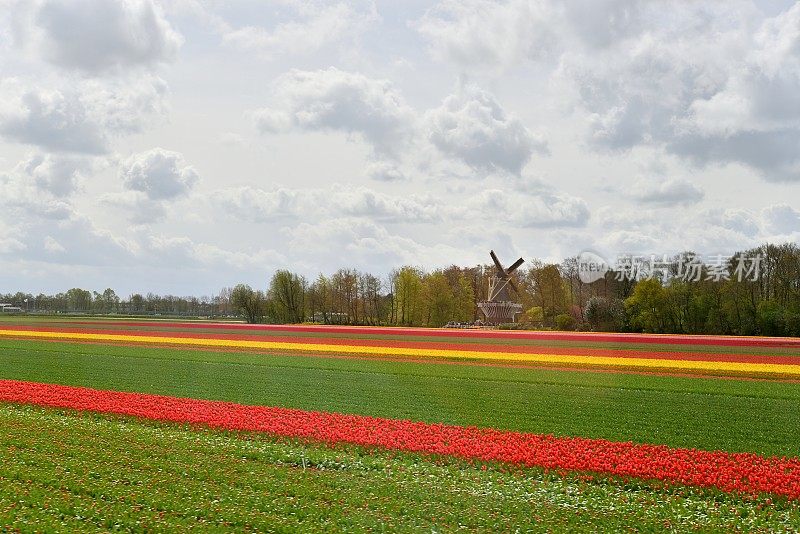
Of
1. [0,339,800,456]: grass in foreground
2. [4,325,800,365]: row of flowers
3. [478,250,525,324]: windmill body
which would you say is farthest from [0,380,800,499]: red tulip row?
[478,250,525,324]: windmill body

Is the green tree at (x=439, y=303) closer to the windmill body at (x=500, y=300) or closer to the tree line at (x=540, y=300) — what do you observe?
the tree line at (x=540, y=300)

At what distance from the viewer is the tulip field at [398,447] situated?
11.3m

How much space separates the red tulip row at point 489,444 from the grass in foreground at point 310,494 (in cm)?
56

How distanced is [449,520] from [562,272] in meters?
85.6

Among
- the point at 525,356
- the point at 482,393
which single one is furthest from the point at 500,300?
the point at 482,393

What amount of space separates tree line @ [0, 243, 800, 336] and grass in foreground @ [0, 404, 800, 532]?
59197mm

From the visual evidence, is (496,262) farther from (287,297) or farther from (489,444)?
(489,444)

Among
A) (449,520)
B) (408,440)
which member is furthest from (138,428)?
(449,520)

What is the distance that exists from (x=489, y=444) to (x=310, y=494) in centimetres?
531

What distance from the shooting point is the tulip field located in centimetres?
1129

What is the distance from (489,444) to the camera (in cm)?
1619

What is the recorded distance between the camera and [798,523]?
37.1 ft

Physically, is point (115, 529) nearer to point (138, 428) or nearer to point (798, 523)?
point (138, 428)

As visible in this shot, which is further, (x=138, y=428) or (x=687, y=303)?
(x=687, y=303)
